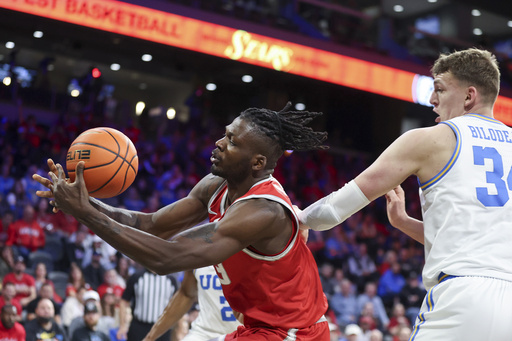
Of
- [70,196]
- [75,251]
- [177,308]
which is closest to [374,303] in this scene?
[75,251]

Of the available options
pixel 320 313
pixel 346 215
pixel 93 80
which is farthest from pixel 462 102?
pixel 93 80

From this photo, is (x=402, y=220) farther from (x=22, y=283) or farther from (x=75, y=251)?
(x=75, y=251)

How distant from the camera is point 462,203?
2.43 m

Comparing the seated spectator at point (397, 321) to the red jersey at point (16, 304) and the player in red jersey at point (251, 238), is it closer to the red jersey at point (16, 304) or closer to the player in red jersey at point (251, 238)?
the red jersey at point (16, 304)

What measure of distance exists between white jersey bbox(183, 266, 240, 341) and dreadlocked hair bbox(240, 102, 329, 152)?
183 cm

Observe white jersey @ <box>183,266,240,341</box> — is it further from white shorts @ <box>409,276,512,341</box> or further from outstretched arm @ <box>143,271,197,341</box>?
white shorts @ <box>409,276,512,341</box>

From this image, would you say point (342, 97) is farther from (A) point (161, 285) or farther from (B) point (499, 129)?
(B) point (499, 129)

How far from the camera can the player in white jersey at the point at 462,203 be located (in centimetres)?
233

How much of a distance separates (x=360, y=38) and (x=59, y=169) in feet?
44.7

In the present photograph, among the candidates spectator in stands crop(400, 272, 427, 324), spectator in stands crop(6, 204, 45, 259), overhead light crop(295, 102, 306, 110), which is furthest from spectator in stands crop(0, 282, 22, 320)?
overhead light crop(295, 102, 306, 110)

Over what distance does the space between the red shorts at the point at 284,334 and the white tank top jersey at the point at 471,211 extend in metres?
0.66

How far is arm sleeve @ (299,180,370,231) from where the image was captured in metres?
2.62

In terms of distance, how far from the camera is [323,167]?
51.6 ft

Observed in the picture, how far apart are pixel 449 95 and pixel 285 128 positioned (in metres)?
0.80
